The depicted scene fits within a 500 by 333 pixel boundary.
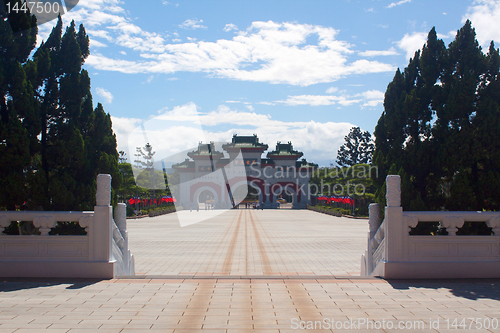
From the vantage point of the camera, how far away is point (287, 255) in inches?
405

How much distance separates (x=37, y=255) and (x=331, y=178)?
1539 inches

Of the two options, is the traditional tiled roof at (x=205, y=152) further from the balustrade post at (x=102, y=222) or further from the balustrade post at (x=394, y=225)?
the balustrade post at (x=394, y=225)

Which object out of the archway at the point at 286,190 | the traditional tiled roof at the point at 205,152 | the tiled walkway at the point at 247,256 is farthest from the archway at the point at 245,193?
the tiled walkway at the point at 247,256

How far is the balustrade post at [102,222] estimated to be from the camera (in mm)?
5613

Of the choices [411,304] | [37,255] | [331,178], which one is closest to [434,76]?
[411,304]

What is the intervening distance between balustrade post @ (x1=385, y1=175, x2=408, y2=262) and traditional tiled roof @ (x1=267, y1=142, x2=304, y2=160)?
46845 millimetres

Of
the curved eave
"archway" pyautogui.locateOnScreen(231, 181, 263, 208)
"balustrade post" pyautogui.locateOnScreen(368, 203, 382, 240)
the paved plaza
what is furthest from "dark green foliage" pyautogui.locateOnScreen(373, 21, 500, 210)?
the curved eave

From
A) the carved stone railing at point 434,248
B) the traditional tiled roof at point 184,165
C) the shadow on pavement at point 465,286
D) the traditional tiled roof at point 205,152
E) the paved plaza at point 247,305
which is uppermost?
the traditional tiled roof at point 205,152

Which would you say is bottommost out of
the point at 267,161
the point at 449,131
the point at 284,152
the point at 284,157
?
the point at 449,131

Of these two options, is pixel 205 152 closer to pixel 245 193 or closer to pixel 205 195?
pixel 205 195

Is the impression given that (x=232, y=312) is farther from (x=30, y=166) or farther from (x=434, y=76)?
(x=434, y=76)

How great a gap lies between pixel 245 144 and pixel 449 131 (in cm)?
4720

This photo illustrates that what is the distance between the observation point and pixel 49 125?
23.2 feet

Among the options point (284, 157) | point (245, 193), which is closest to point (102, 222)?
point (284, 157)
